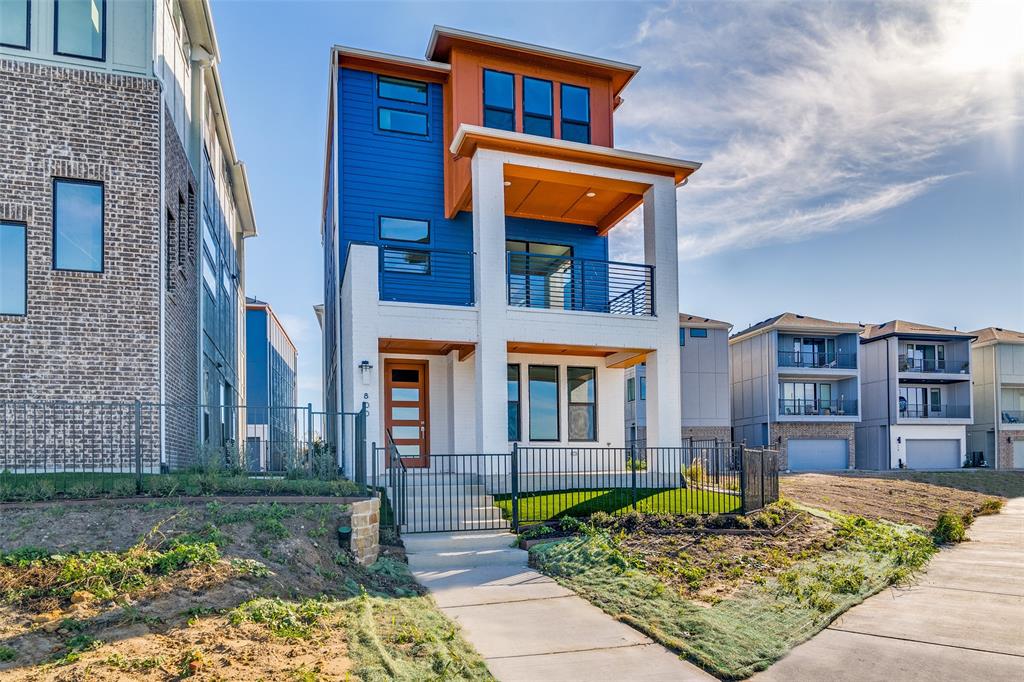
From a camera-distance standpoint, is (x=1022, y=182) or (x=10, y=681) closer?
(x=10, y=681)

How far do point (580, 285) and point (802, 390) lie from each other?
85.1ft

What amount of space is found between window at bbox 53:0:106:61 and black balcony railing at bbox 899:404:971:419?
4067 cm

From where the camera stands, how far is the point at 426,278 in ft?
53.8

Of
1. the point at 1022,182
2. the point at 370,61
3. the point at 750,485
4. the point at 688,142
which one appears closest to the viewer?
the point at 750,485

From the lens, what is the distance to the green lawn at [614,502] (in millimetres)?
12383

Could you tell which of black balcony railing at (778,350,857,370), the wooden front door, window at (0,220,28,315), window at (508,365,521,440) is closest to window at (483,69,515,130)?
window at (508,365,521,440)

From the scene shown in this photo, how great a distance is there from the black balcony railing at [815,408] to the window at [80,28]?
33231mm

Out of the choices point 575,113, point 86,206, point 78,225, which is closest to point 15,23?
point 86,206

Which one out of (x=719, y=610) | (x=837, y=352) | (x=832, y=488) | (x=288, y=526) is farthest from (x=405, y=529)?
(x=837, y=352)

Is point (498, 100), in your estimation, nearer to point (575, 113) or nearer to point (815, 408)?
point (575, 113)

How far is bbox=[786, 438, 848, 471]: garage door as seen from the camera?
123 ft

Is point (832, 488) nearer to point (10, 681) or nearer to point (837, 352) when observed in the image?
point (10, 681)

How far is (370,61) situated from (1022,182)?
13.7m

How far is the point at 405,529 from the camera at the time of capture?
11.6m
